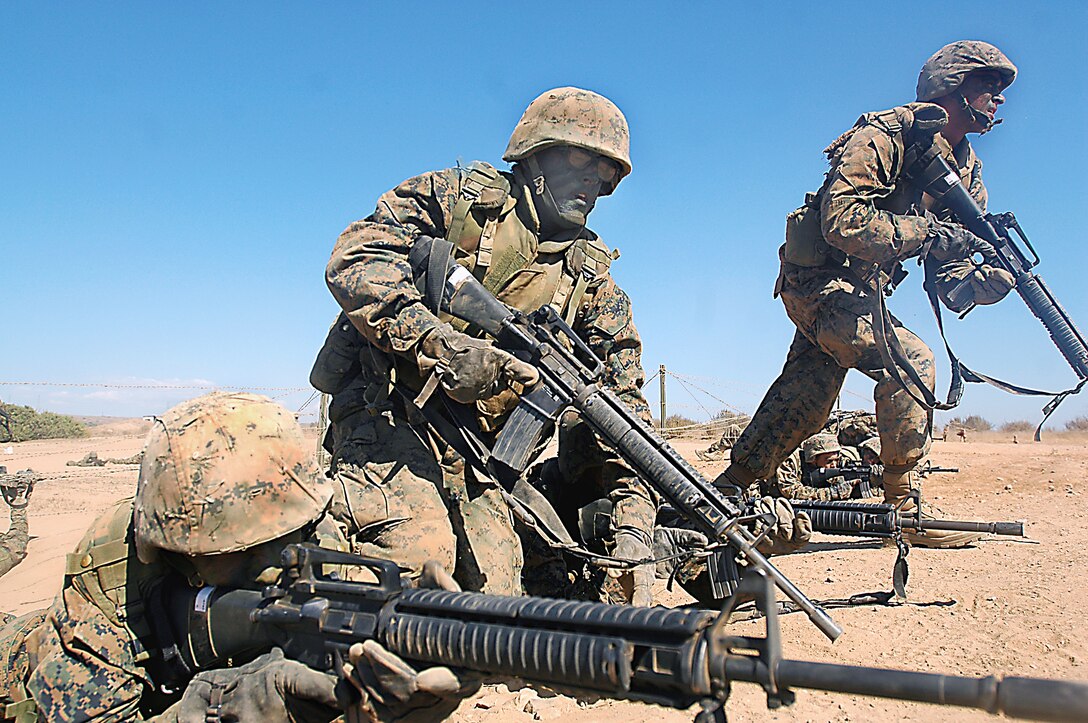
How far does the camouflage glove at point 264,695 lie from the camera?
2.41 metres

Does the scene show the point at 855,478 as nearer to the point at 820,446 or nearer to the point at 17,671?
the point at 820,446

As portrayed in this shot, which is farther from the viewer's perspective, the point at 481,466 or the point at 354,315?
the point at 481,466

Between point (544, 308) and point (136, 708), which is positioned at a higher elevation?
point (544, 308)

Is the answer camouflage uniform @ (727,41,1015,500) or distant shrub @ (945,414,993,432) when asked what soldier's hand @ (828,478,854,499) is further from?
distant shrub @ (945,414,993,432)

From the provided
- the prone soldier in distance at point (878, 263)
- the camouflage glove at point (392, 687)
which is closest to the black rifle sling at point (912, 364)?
the prone soldier in distance at point (878, 263)

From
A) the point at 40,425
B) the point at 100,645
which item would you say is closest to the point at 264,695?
the point at 100,645

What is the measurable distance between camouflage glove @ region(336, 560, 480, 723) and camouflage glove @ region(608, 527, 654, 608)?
5.59 feet

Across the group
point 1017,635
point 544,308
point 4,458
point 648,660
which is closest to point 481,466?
point 544,308

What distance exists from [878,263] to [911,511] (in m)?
1.86

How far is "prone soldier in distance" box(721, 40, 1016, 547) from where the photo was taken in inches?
244

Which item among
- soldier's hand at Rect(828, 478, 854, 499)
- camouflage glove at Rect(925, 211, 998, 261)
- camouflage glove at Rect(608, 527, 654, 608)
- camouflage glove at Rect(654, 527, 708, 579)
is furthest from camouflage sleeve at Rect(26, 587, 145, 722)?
soldier's hand at Rect(828, 478, 854, 499)

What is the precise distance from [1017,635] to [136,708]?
467 cm

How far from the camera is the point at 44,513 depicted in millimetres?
10625

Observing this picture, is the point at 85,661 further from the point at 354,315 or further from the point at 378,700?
the point at 354,315
